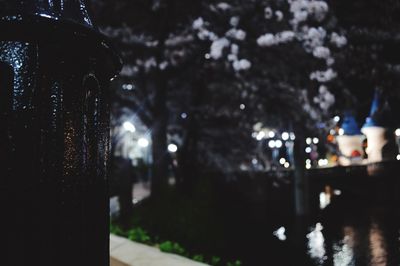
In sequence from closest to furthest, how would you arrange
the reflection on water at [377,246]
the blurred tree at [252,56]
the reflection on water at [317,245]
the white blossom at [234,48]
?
the reflection on water at [377,246] → the reflection on water at [317,245] → the blurred tree at [252,56] → the white blossom at [234,48]

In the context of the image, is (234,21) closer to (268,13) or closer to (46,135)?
(268,13)

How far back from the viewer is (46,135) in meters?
2.23

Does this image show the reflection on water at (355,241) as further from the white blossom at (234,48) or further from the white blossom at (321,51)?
the white blossom at (234,48)

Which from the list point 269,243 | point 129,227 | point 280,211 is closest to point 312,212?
point 280,211

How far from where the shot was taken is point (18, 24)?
221 cm

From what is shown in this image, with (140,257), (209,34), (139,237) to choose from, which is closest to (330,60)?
(209,34)

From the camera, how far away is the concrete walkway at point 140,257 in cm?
556

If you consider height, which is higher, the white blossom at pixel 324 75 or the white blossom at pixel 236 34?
the white blossom at pixel 236 34

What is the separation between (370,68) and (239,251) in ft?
26.4

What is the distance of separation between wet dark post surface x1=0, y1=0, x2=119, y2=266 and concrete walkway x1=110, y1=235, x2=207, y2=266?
3.30 m

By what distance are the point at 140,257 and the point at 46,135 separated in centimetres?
423

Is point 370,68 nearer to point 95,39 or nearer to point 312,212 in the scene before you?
point 312,212

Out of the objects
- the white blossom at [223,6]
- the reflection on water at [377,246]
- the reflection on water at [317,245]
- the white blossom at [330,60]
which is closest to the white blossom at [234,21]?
the white blossom at [223,6]

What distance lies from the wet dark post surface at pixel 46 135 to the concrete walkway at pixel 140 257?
3.30m
